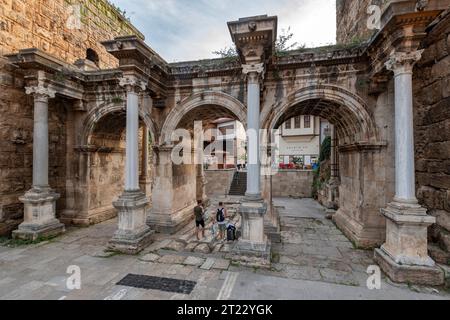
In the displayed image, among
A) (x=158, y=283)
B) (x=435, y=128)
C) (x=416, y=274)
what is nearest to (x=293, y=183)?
(x=435, y=128)

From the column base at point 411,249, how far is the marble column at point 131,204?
20.2ft

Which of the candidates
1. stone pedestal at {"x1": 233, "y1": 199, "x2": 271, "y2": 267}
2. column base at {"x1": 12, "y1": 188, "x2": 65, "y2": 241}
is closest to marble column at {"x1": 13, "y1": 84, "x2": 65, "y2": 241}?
column base at {"x1": 12, "y1": 188, "x2": 65, "y2": 241}

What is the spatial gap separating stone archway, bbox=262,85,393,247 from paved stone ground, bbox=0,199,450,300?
2.38ft

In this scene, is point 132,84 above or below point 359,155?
above

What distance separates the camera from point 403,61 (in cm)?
480

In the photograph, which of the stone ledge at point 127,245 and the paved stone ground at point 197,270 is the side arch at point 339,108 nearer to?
the paved stone ground at point 197,270

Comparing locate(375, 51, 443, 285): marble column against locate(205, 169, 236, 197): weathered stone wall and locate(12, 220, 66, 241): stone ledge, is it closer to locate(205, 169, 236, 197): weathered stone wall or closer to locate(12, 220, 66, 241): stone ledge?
locate(12, 220, 66, 241): stone ledge

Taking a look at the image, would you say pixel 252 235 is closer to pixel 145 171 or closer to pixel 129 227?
pixel 129 227

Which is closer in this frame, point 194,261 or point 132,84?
point 194,261

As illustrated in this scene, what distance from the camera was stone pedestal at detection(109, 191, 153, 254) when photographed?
605 cm

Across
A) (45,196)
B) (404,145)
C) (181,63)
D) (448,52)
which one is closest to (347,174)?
(404,145)

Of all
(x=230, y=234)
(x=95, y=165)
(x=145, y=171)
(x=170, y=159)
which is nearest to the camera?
(x=230, y=234)

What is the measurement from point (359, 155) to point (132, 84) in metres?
7.04

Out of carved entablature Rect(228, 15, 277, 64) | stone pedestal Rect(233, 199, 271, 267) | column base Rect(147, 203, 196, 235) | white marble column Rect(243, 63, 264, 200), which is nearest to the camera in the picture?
carved entablature Rect(228, 15, 277, 64)
